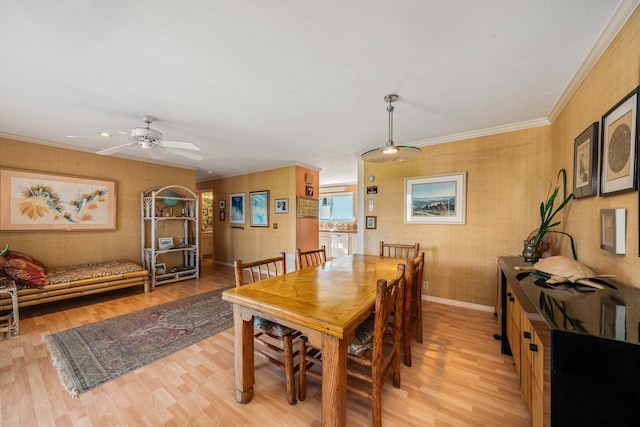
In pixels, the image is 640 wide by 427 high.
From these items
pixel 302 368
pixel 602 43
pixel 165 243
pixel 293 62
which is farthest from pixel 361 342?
pixel 165 243

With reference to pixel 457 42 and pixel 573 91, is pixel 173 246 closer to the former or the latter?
pixel 457 42

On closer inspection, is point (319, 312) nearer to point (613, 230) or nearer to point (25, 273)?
point (613, 230)

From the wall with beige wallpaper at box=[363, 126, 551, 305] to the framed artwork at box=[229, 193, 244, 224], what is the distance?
12.2 ft

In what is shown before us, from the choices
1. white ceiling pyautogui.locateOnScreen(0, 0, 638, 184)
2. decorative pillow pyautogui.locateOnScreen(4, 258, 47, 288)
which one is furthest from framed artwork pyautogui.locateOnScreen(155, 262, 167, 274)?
white ceiling pyautogui.locateOnScreen(0, 0, 638, 184)

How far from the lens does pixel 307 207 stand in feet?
16.6

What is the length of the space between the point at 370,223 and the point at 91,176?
4.70 m

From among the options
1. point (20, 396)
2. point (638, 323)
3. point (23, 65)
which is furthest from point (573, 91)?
point (20, 396)

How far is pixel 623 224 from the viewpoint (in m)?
1.26

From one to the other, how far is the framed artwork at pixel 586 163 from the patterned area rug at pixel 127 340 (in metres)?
3.43

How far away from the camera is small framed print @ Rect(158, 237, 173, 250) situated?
437 centimetres

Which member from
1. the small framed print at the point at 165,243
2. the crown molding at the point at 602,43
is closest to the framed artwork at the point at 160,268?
the small framed print at the point at 165,243

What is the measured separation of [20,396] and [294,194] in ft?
12.8

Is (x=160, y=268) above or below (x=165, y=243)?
below

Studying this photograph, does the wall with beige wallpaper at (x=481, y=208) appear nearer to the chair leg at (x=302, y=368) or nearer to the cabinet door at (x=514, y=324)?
the cabinet door at (x=514, y=324)
